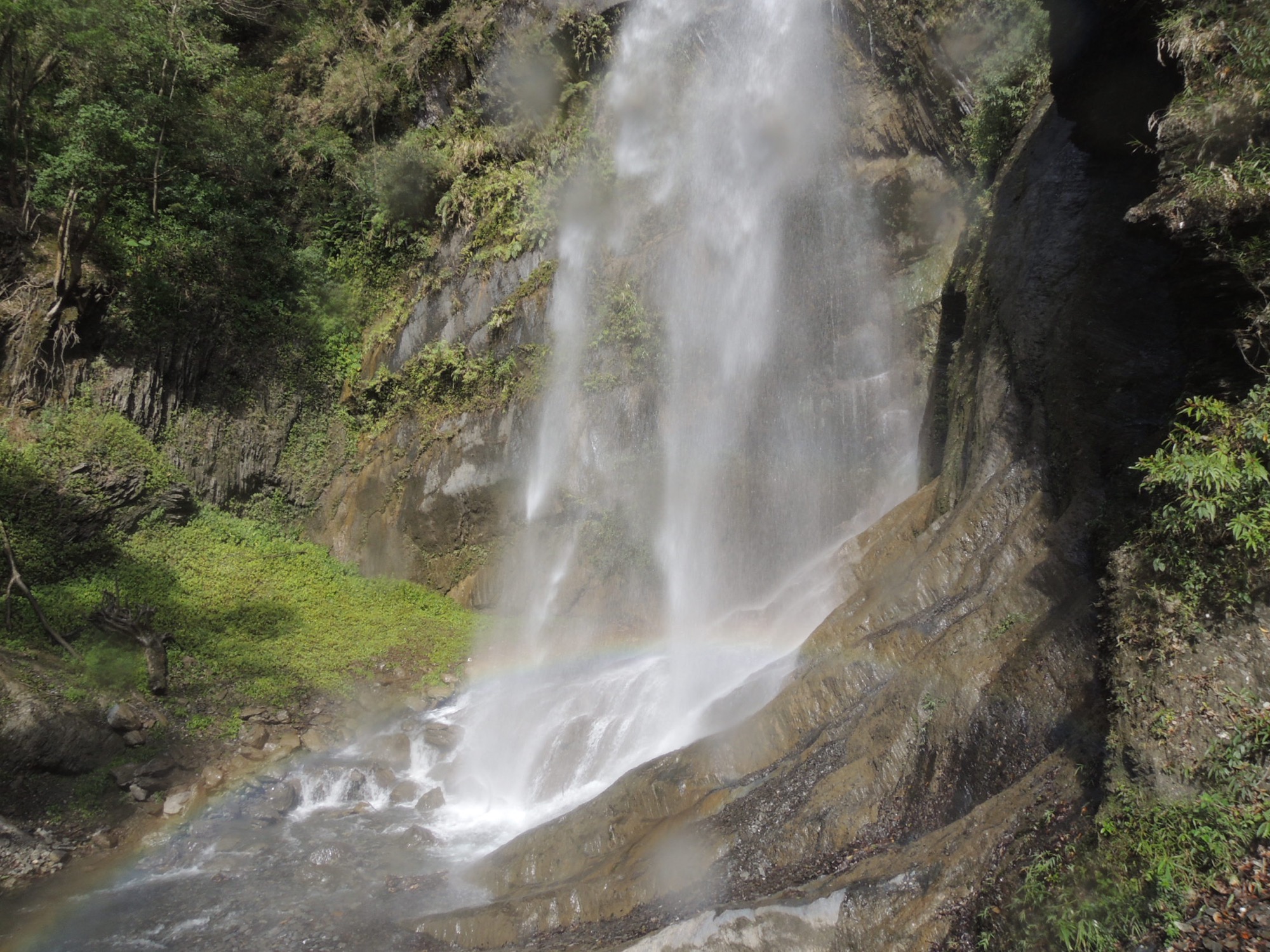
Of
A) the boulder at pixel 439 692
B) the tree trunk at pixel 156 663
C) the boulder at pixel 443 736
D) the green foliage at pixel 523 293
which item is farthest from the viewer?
the green foliage at pixel 523 293

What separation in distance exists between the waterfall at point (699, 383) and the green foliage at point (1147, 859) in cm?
751

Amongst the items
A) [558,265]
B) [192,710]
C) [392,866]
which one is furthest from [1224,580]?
[558,265]

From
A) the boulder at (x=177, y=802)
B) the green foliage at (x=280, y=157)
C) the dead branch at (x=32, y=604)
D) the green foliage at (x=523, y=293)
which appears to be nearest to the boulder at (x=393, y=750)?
the boulder at (x=177, y=802)

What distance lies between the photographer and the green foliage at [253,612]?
40.2 feet

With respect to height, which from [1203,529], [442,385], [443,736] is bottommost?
[1203,529]

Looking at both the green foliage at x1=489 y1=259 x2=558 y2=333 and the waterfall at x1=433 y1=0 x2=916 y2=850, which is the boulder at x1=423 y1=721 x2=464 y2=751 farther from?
the green foliage at x1=489 y1=259 x2=558 y2=333

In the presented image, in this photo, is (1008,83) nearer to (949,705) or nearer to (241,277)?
(949,705)

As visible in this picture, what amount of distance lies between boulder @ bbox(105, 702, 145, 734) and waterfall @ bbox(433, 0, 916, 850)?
433 cm

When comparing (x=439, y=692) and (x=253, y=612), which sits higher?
(x=253, y=612)

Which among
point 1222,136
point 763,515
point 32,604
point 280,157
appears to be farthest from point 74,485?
point 1222,136

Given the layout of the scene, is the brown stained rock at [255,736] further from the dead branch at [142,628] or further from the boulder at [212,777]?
the dead branch at [142,628]

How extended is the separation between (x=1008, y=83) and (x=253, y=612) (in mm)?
16469

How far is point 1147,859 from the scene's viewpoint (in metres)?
3.53

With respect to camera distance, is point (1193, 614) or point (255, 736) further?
point (255, 736)
